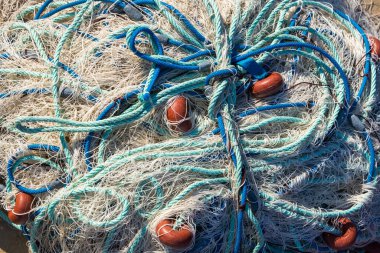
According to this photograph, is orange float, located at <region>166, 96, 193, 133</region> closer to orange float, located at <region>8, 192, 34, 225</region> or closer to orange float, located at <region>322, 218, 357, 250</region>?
orange float, located at <region>8, 192, 34, 225</region>

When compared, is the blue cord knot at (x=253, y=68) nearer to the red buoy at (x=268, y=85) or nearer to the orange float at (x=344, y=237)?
the red buoy at (x=268, y=85)

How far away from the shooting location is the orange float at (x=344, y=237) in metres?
1.69

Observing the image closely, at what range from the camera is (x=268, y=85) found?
1612 millimetres

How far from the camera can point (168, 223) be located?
1539 mm

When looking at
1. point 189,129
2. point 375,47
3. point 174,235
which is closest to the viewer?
point 174,235

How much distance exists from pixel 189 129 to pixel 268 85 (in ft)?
1.04

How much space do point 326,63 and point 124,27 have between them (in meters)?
0.76

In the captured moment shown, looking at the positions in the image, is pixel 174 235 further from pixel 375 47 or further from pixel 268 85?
pixel 375 47

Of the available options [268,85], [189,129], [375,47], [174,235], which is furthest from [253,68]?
[174,235]

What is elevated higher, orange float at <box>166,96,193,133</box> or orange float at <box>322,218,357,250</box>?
orange float at <box>166,96,193,133</box>

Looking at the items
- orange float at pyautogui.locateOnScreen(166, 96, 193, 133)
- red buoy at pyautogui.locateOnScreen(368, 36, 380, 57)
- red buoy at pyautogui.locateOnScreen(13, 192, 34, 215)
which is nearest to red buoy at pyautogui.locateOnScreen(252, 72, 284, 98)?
orange float at pyautogui.locateOnScreen(166, 96, 193, 133)

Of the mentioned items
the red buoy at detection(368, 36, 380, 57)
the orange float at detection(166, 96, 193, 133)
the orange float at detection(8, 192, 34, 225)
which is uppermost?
the red buoy at detection(368, 36, 380, 57)

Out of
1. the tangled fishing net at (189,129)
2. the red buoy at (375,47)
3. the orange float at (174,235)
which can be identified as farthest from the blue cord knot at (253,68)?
the orange float at (174,235)

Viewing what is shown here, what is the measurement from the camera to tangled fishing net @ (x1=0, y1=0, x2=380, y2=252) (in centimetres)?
157
